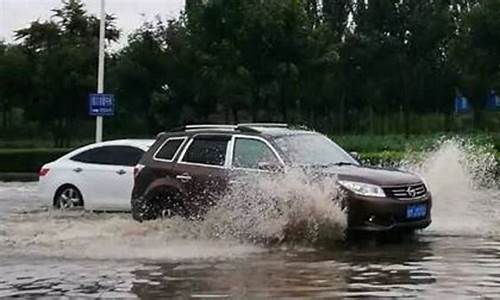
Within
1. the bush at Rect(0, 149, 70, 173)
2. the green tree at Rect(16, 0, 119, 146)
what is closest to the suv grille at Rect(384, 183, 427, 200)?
the bush at Rect(0, 149, 70, 173)

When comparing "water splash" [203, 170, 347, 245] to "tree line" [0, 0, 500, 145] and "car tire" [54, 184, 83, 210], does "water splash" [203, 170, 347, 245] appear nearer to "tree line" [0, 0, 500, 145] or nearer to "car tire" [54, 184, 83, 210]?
"car tire" [54, 184, 83, 210]

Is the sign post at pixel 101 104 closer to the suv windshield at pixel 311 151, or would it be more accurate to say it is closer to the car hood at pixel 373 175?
the suv windshield at pixel 311 151

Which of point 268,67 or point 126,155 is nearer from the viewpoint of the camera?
point 126,155

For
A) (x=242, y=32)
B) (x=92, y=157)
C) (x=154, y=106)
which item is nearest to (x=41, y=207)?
(x=92, y=157)

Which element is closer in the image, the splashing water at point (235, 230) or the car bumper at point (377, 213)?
the car bumper at point (377, 213)

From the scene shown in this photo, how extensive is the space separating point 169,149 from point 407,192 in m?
3.50

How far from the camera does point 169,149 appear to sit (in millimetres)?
15383

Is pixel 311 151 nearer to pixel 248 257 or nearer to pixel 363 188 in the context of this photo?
pixel 363 188

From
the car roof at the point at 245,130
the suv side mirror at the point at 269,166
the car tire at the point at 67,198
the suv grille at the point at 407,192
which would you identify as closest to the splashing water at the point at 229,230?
the suv side mirror at the point at 269,166

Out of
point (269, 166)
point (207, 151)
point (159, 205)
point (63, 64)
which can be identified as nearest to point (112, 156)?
point (159, 205)

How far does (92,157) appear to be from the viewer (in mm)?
19469

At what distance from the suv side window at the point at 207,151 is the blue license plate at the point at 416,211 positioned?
101 inches

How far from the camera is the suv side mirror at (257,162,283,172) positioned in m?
14.0

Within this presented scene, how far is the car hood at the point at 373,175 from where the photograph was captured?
13.5 m
